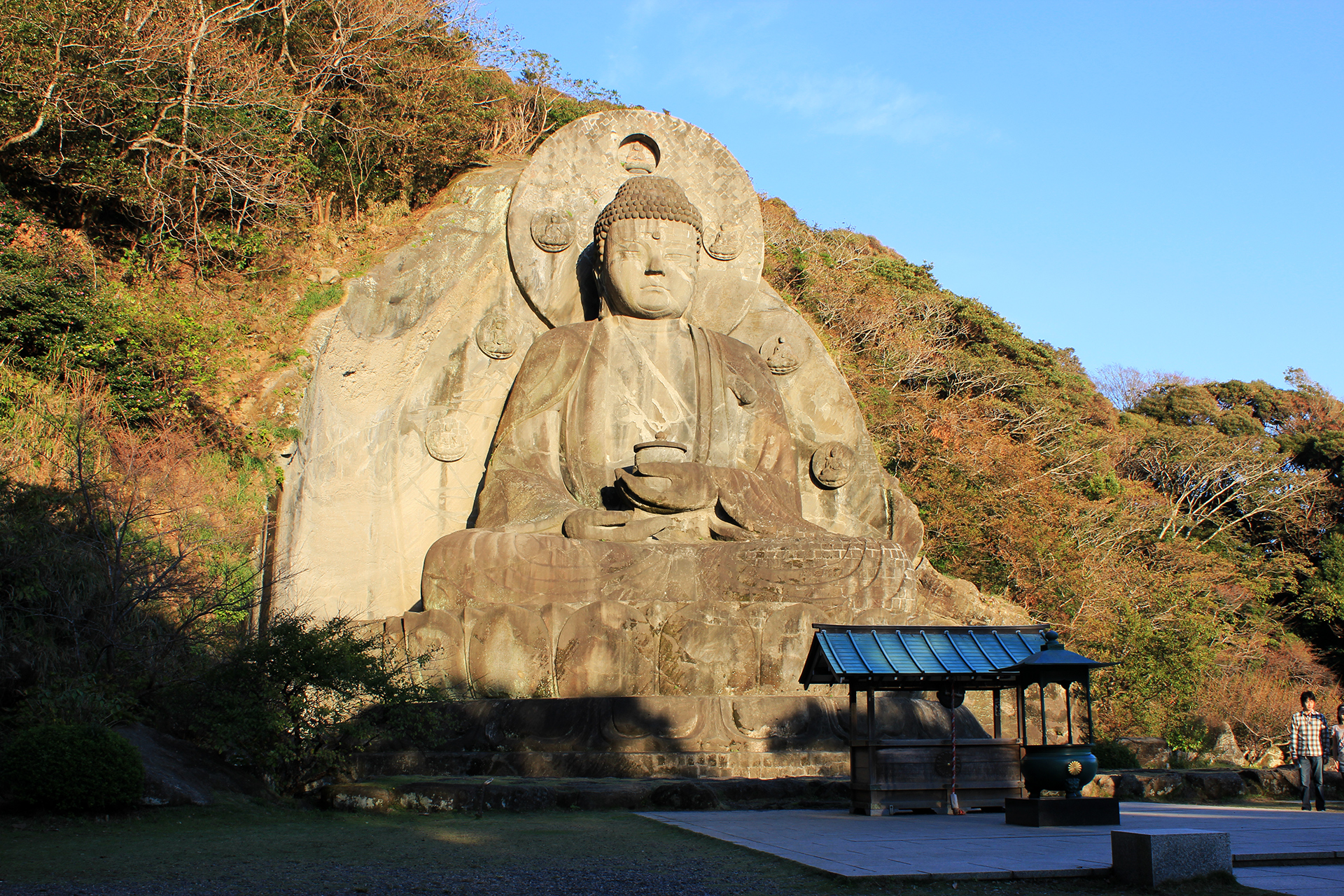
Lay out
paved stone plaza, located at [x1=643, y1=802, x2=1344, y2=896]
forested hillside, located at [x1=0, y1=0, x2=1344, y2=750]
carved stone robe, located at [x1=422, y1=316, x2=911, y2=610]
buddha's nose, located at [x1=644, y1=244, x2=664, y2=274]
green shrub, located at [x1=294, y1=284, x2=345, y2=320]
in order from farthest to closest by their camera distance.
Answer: green shrub, located at [x1=294, y1=284, x2=345, y2=320] → buddha's nose, located at [x1=644, y1=244, x2=664, y2=274] → carved stone robe, located at [x1=422, y1=316, x2=911, y2=610] → forested hillside, located at [x1=0, y1=0, x2=1344, y2=750] → paved stone plaza, located at [x1=643, y1=802, x2=1344, y2=896]

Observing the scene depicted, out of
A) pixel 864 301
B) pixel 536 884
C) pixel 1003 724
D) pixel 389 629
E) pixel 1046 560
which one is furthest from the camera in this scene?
pixel 864 301

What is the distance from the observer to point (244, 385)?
1048cm

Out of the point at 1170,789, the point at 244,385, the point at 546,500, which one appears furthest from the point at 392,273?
the point at 1170,789

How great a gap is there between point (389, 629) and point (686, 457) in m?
3.04

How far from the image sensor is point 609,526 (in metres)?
9.12

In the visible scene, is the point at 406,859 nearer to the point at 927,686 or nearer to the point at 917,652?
the point at 917,652

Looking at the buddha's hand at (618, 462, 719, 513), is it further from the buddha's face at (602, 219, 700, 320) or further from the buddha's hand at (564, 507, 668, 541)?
the buddha's face at (602, 219, 700, 320)

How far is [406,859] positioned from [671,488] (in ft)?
15.8

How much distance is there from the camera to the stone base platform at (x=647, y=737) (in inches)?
279

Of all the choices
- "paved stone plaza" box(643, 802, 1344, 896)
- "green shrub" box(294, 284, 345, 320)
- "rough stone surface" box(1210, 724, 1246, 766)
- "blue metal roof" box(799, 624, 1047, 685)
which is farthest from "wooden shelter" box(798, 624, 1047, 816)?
"rough stone surface" box(1210, 724, 1246, 766)

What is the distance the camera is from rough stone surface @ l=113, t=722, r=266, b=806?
6.08m

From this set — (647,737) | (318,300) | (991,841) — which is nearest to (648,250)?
(318,300)

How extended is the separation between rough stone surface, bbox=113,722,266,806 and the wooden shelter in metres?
3.38

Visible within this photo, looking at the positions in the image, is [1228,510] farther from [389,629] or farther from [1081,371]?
[389,629]
